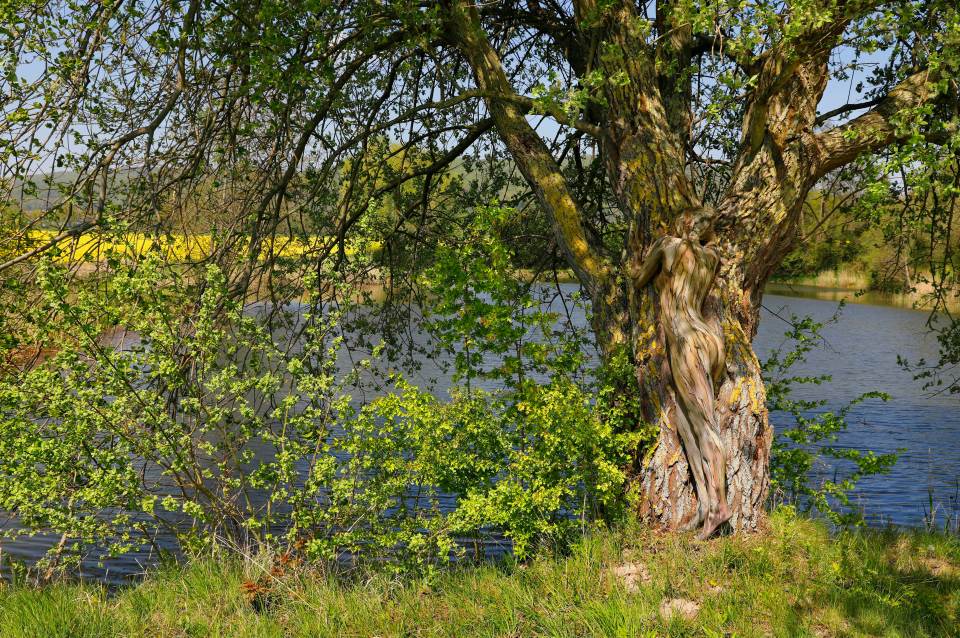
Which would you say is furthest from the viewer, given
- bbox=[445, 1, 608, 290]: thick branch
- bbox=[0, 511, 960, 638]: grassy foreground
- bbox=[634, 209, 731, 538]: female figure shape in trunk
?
bbox=[445, 1, 608, 290]: thick branch

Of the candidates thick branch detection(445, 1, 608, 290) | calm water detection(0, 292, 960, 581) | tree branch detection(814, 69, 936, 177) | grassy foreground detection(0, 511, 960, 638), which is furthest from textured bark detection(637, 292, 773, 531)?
tree branch detection(814, 69, 936, 177)

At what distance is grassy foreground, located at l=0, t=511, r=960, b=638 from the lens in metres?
4.43

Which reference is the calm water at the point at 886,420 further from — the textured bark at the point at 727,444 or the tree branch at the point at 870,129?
the tree branch at the point at 870,129

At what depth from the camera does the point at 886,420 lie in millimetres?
16531

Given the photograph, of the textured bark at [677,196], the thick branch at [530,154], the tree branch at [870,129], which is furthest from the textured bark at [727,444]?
the tree branch at [870,129]

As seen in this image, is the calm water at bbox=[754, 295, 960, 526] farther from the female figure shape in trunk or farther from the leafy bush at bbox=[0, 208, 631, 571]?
the leafy bush at bbox=[0, 208, 631, 571]

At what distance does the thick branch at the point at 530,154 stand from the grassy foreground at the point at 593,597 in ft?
7.94

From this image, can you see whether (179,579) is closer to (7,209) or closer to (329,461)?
(329,461)

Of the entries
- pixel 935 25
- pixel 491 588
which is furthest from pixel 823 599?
pixel 935 25

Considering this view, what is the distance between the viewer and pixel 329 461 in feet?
16.9

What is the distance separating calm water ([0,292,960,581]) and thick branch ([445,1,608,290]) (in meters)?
1.63

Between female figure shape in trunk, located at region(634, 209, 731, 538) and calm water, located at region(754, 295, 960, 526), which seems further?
calm water, located at region(754, 295, 960, 526)

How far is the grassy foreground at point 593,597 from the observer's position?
174 inches

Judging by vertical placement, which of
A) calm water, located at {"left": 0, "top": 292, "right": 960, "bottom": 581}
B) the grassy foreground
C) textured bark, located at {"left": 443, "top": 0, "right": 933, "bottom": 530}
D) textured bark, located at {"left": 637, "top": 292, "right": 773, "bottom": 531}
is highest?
textured bark, located at {"left": 443, "top": 0, "right": 933, "bottom": 530}
